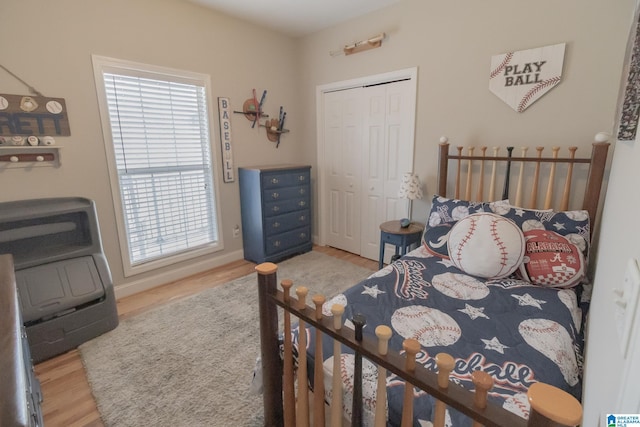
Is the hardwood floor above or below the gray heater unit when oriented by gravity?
below

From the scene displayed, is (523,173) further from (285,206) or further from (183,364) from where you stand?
(183,364)

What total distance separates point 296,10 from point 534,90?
221cm

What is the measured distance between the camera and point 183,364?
72.2 inches

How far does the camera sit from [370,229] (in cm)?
344

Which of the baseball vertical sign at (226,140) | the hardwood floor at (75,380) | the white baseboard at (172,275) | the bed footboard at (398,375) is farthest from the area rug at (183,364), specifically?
the baseball vertical sign at (226,140)

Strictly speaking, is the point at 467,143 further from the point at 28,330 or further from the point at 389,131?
the point at 28,330

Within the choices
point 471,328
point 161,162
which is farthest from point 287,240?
point 471,328

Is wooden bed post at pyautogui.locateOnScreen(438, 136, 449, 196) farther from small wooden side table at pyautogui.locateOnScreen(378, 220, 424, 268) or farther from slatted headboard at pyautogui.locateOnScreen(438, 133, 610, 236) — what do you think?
small wooden side table at pyautogui.locateOnScreen(378, 220, 424, 268)

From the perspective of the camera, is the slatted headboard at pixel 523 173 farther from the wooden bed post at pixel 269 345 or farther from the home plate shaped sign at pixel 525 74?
the wooden bed post at pixel 269 345

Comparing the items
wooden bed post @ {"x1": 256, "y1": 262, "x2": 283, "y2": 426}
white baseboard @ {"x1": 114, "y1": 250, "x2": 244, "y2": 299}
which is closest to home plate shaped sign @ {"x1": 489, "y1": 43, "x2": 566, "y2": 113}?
wooden bed post @ {"x1": 256, "y1": 262, "x2": 283, "y2": 426}

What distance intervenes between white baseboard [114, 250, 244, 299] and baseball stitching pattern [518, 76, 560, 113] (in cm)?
302

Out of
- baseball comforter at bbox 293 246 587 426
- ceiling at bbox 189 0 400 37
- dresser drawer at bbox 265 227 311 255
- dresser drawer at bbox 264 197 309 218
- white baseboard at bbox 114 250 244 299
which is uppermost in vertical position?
ceiling at bbox 189 0 400 37

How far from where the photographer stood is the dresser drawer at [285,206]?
3.23 meters

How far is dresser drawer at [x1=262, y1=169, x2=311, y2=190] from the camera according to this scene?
315cm
